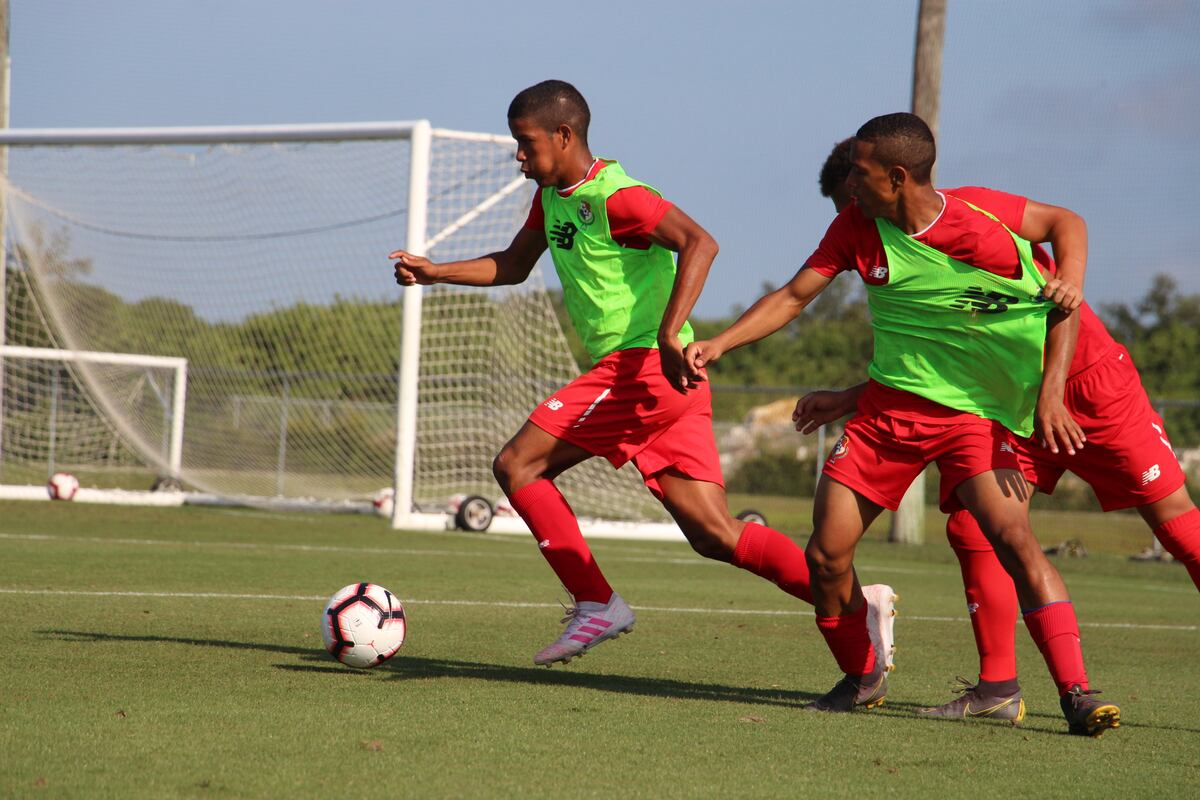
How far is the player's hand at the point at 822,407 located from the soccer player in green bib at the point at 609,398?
0.43 meters

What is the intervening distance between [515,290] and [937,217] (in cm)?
1207

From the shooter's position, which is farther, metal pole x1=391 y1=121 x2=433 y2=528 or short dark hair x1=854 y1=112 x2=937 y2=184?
metal pole x1=391 y1=121 x2=433 y2=528

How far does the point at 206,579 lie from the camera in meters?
8.83

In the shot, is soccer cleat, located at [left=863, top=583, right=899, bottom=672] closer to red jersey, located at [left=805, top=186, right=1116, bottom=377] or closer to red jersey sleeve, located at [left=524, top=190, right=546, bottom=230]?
red jersey, located at [left=805, top=186, right=1116, bottom=377]

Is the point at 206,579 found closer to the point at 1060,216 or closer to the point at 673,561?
the point at 673,561

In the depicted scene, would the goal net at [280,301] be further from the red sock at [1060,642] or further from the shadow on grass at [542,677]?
the red sock at [1060,642]

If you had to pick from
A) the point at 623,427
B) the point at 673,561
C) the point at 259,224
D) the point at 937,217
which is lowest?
the point at 673,561

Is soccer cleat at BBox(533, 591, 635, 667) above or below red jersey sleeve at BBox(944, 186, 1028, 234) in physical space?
below

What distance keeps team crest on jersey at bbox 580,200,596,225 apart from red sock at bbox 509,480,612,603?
1.03 meters

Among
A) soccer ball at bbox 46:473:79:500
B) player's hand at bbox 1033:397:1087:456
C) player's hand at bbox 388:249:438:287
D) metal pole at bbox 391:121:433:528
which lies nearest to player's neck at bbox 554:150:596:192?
player's hand at bbox 388:249:438:287

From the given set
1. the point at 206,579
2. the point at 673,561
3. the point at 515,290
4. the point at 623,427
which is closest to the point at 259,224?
the point at 515,290

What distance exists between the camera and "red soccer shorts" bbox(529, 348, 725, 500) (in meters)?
5.54

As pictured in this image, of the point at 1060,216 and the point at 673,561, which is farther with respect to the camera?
the point at 673,561

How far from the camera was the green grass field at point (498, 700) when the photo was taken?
3.55m
